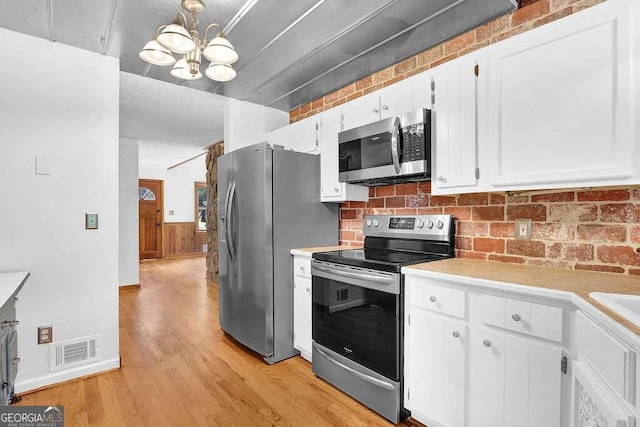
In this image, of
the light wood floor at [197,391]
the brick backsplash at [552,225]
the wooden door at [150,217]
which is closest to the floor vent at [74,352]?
the light wood floor at [197,391]

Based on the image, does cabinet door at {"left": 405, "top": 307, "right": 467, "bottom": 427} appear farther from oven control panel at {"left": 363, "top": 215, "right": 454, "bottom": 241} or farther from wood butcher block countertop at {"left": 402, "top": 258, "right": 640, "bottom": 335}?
oven control panel at {"left": 363, "top": 215, "right": 454, "bottom": 241}

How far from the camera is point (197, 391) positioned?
221 centimetres

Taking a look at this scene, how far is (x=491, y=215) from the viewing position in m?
2.03

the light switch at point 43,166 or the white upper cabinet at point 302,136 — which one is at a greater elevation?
the white upper cabinet at point 302,136

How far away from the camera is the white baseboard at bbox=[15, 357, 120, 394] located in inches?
86.1

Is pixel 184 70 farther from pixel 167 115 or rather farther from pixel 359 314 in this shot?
pixel 167 115

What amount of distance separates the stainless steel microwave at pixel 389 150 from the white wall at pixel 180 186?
23.0 ft

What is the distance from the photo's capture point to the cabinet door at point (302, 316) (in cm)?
257

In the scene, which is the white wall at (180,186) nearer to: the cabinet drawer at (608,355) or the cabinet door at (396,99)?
the cabinet door at (396,99)

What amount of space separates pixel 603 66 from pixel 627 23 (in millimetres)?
162

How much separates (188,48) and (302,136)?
145cm

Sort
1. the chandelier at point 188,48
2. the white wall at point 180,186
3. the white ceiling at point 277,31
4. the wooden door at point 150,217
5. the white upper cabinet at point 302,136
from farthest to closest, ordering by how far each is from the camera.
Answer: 1. the white wall at point 180,186
2. the wooden door at point 150,217
3. the white upper cabinet at point 302,136
4. the white ceiling at point 277,31
5. the chandelier at point 188,48

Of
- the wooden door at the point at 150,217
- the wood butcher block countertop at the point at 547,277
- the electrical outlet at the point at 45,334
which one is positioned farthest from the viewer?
the wooden door at the point at 150,217

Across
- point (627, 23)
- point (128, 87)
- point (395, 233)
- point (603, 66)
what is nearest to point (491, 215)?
point (395, 233)
